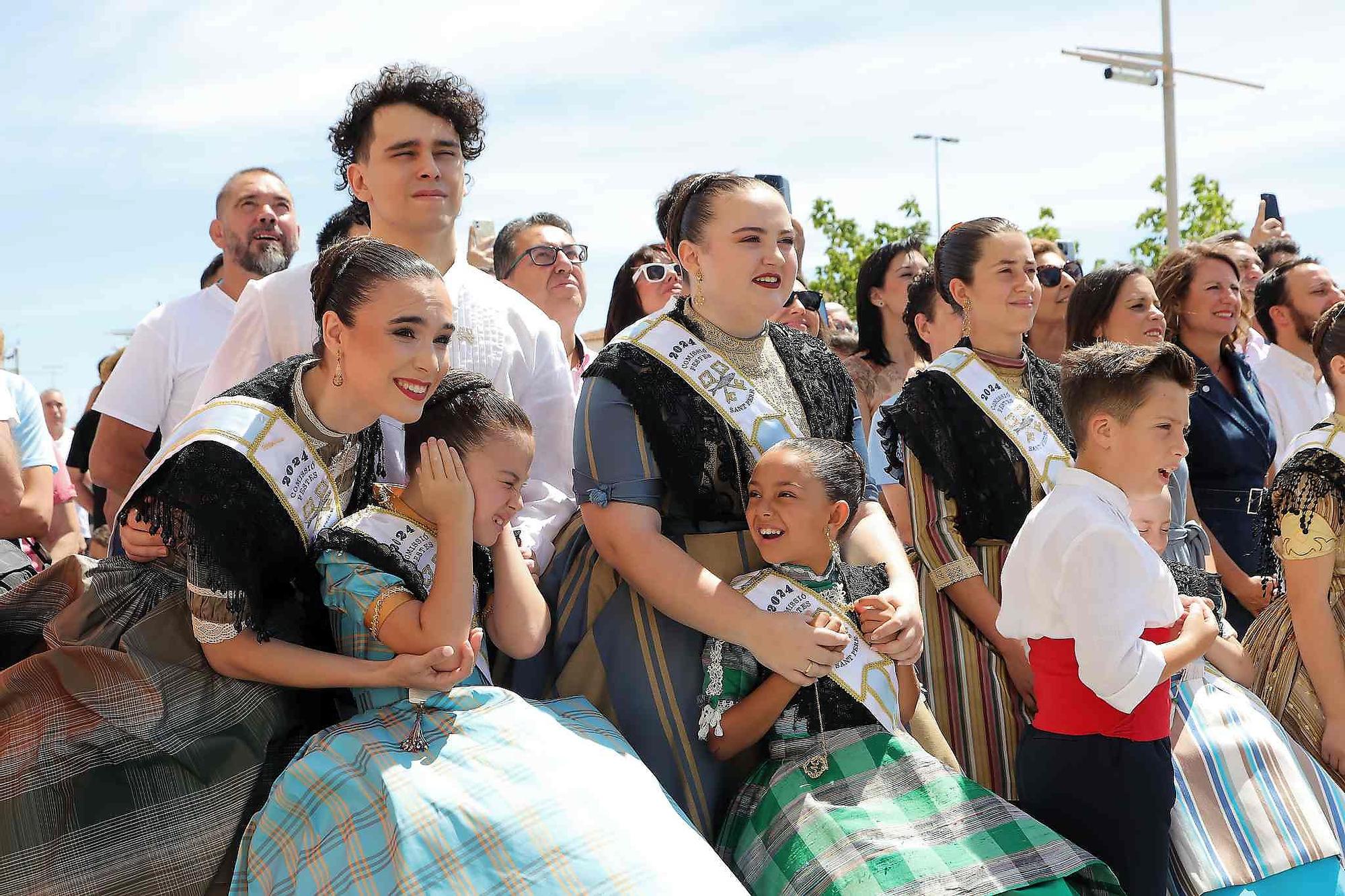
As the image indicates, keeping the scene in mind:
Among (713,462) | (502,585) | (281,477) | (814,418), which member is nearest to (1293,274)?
(814,418)

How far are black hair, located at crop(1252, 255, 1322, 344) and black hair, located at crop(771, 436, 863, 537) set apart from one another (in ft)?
9.47

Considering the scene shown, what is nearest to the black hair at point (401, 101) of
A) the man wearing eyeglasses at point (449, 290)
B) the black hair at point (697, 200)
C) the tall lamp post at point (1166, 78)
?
the man wearing eyeglasses at point (449, 290)

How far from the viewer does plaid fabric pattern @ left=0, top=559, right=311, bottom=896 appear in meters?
2.48

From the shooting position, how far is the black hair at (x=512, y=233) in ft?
16.4

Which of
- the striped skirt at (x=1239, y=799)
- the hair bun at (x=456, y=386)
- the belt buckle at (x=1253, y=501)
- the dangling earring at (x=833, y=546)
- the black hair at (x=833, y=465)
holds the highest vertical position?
the hair bun at (x=456, y=386)

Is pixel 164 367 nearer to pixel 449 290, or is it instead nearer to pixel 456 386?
pixel 449 290

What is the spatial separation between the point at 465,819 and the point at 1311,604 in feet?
7.62

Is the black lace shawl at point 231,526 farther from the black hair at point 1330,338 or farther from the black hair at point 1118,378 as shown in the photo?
the black hair at point 1330,338

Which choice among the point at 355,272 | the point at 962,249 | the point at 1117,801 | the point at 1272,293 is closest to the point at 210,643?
the point at 355,272

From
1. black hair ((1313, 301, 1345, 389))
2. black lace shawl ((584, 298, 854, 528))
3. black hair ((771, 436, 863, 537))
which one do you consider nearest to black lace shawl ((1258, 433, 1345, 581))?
black hair ((1313, 301, 1345, 389))

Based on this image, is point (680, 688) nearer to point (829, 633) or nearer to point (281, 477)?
point (829, 633)

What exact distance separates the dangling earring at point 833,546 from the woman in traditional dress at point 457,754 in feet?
2.22

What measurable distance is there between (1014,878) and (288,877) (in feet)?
4.66

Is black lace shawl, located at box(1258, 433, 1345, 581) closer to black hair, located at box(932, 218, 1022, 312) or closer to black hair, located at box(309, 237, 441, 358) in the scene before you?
black hair, located at box(932, 218, 1022, 312)
